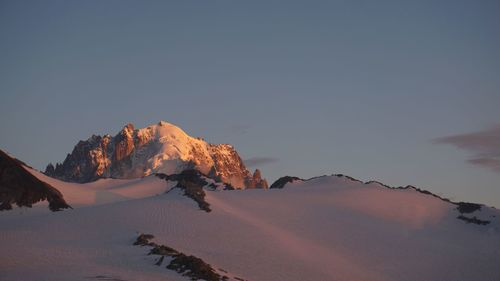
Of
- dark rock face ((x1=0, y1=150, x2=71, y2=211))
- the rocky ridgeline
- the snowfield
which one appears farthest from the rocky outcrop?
dark rock face ((x1=0, y1=150, x2=71, y2=211))

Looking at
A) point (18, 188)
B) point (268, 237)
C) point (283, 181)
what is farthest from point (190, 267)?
point (283, 181)

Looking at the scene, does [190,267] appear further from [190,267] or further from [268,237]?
[268,237]

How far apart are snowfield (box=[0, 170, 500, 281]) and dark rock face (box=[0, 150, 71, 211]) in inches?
161

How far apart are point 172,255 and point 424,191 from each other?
54753 mm

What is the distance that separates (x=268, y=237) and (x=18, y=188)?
2760 cm

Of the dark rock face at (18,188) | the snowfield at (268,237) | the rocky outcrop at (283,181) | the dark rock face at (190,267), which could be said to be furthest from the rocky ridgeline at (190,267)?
the rocky outcrop at (283,181)

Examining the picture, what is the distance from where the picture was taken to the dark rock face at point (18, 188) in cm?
2395

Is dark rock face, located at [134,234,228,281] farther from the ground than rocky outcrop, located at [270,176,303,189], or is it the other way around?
rocky outcrop, located at [270,176,303,189]

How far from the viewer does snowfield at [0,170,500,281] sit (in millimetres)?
33812

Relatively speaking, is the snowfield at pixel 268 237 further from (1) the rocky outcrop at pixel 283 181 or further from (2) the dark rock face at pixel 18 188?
(1) the rocky outcrop at pixel 283 181

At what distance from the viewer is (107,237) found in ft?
135

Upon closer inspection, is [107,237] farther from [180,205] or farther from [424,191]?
[424,191]

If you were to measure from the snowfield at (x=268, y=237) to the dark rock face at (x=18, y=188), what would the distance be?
4097 mm

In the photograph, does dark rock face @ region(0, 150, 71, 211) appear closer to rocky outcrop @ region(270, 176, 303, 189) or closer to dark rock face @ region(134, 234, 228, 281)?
dark rock face @ region(134, 234, 228, 281)
